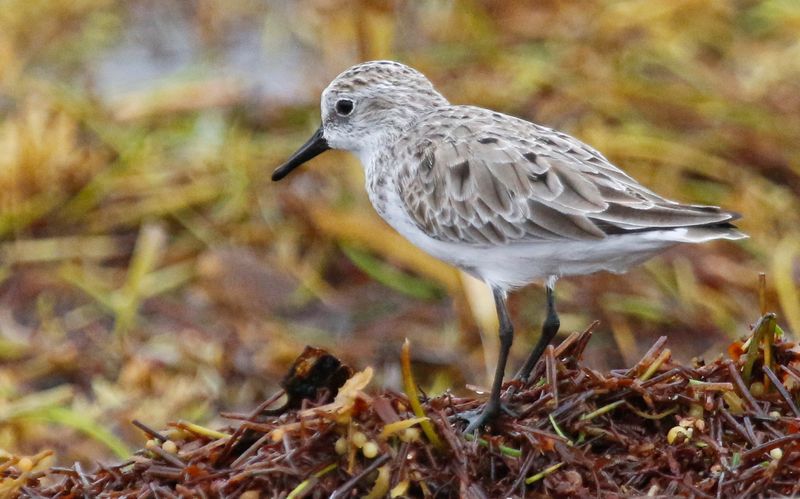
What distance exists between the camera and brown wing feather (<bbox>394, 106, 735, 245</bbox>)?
4391 millimetres

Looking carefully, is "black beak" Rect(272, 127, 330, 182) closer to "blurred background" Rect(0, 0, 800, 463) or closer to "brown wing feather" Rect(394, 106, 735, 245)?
"brown wing feather" Rect(394, 106, 735, 245)

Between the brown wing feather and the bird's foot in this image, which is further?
the brown wing feather

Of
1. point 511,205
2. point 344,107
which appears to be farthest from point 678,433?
point 344,107

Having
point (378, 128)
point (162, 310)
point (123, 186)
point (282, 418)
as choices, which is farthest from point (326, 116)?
point (123, 186)

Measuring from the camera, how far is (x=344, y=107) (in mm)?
5324

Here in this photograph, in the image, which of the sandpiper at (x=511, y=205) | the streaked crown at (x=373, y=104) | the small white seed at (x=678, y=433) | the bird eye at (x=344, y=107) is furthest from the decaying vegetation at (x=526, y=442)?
the bird eye at (x=344, y=107)

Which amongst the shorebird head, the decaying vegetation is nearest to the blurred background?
the shorebird head

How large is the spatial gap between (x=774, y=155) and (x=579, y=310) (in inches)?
73.4

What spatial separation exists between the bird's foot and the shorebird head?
1.43 metres

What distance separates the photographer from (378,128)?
5.22 meters

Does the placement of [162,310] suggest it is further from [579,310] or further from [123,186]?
[579,310]

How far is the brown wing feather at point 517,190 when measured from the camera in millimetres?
4391

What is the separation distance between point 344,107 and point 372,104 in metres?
0.13

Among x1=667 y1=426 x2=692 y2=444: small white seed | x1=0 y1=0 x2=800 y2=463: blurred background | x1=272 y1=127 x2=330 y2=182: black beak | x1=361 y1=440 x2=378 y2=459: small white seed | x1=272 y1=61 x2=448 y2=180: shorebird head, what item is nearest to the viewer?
x1=361 y1=440 x2=378 y2=459: small white seed
